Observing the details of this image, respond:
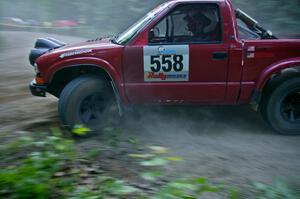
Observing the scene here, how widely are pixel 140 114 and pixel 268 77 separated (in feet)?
6.28

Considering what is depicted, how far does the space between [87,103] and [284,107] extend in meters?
2.69

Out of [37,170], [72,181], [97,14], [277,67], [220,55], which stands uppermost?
[97,14]

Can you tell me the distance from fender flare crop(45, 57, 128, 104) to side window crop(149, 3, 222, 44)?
2.05 feet

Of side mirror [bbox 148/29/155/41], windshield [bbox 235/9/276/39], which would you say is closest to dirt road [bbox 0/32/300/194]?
side mirror [bbox 148/29/155/41]

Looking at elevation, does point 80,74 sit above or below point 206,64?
below

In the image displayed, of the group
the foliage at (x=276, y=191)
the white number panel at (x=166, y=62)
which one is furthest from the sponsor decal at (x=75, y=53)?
the foliage at (x=276, y=191)

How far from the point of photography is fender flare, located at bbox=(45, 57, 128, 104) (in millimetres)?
5211

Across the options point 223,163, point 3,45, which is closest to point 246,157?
point 223,163

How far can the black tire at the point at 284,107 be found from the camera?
5.42m

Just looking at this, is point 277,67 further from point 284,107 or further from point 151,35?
point 151,35

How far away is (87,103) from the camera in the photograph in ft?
17.7

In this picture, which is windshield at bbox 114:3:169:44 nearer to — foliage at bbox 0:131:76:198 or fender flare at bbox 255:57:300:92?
fender flare at bbox 255:57:300:92

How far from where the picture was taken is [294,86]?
5.41m

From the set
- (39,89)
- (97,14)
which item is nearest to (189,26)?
(39,89)
